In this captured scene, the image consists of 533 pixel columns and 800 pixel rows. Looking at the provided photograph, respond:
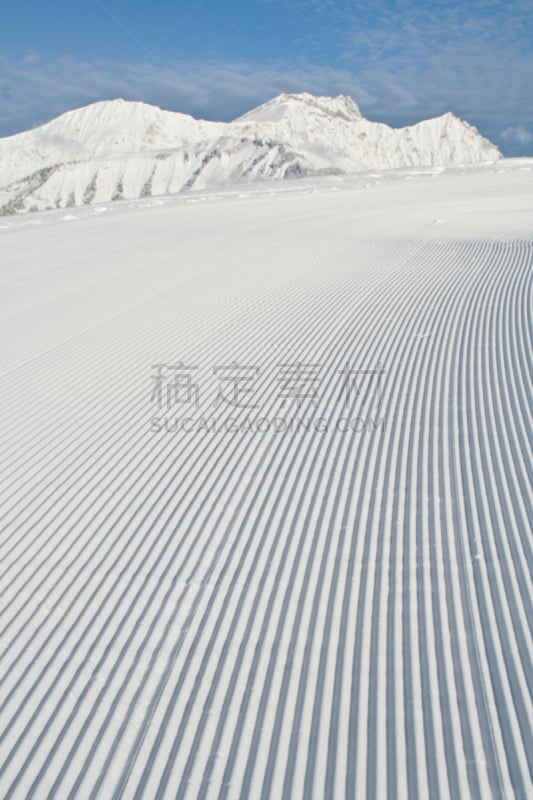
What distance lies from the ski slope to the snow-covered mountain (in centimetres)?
11210

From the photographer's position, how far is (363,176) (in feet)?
123

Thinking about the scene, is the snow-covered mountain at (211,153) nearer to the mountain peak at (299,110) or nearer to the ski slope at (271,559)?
the mountain peak at (299,110)

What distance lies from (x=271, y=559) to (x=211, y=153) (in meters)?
129

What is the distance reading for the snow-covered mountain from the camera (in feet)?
391

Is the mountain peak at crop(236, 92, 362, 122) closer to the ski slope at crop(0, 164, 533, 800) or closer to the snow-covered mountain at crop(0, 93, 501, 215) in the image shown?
the snow-covered mountain at crop(0, 93, 501, 215)

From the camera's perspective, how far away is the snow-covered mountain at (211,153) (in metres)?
119

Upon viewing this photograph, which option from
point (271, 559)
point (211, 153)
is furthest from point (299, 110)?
point (271, 559)

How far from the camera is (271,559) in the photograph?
4992 mm

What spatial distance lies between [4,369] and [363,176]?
32635 mm

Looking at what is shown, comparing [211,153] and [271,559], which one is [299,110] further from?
[271,559]

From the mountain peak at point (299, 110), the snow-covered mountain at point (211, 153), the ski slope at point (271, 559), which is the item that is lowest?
the ski slope at point (271, 559)

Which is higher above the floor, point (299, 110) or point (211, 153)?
point (299, 110)

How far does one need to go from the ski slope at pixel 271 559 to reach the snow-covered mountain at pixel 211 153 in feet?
368

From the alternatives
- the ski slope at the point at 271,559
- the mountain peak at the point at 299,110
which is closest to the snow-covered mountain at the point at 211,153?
the mountain peak at the point at 299,110
